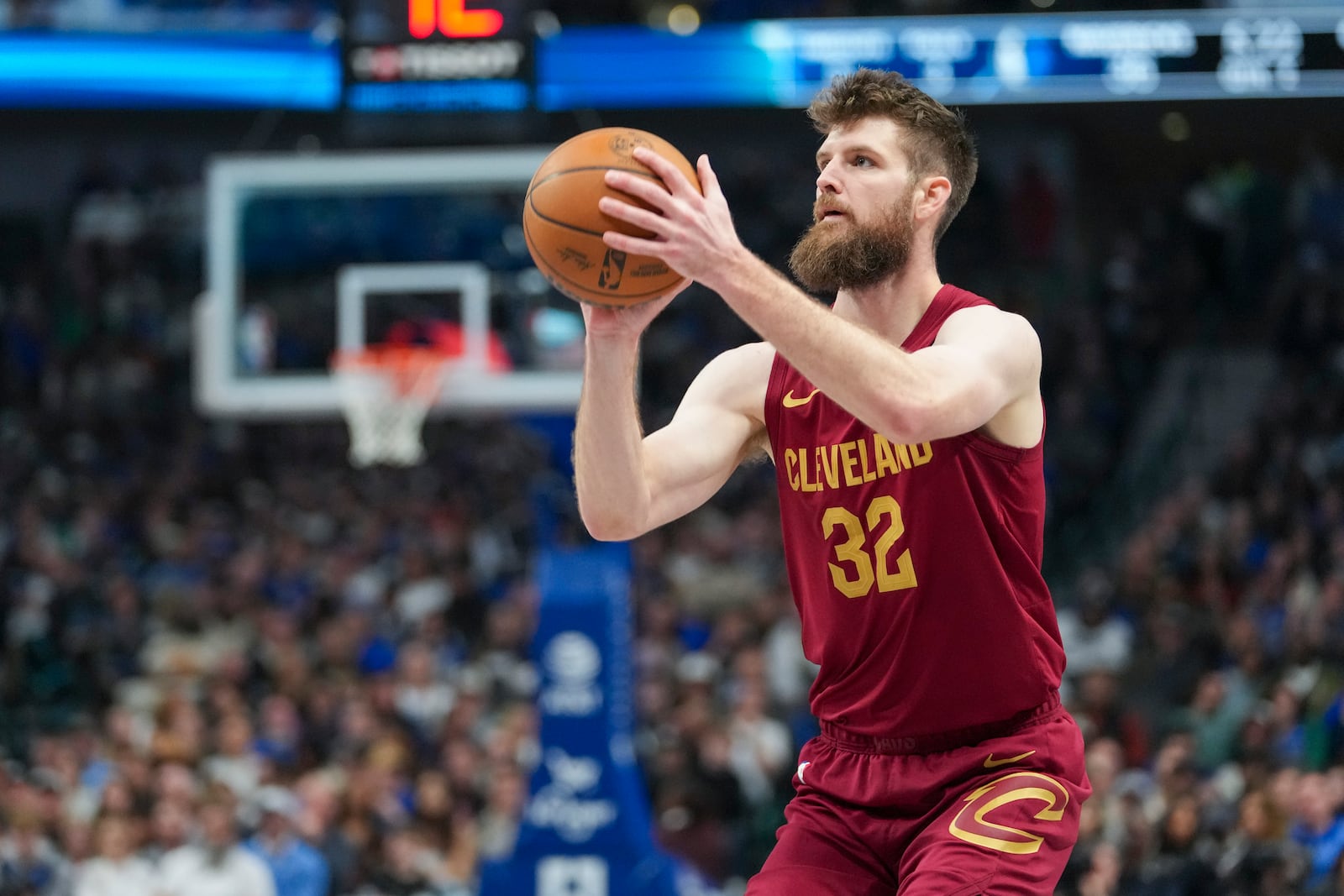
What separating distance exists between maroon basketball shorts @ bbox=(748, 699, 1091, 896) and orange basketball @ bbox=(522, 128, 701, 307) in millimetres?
1160

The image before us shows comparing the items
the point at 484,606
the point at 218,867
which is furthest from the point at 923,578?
the point at 484,606

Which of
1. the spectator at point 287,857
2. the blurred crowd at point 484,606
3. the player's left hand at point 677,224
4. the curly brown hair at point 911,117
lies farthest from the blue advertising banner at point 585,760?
the player's left hand at point 677,224

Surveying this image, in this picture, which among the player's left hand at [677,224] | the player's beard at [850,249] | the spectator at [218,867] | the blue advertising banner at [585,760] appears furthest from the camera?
the spectator at [218,867]

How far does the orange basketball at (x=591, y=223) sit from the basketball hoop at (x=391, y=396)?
6.62m

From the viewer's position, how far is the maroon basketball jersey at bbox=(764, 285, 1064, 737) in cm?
383

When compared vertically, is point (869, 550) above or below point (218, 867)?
above

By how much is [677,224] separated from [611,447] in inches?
28.9

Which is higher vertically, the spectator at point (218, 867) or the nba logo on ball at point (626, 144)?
the nba logo on ball at point (626, 144)

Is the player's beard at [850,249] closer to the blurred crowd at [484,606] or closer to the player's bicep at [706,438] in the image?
the player's bicep at [706,438]

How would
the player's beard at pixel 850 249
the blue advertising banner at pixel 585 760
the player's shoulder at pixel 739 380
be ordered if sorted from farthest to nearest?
the blue advertising banner at pixel 585 760
the player's shoulder at pixel 739 380
the player's beard at pixel 850 249

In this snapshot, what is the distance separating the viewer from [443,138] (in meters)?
10.7

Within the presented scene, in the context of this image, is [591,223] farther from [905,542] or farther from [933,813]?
[933,813]

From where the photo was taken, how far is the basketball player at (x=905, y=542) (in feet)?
12.3

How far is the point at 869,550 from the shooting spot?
3.89 m
